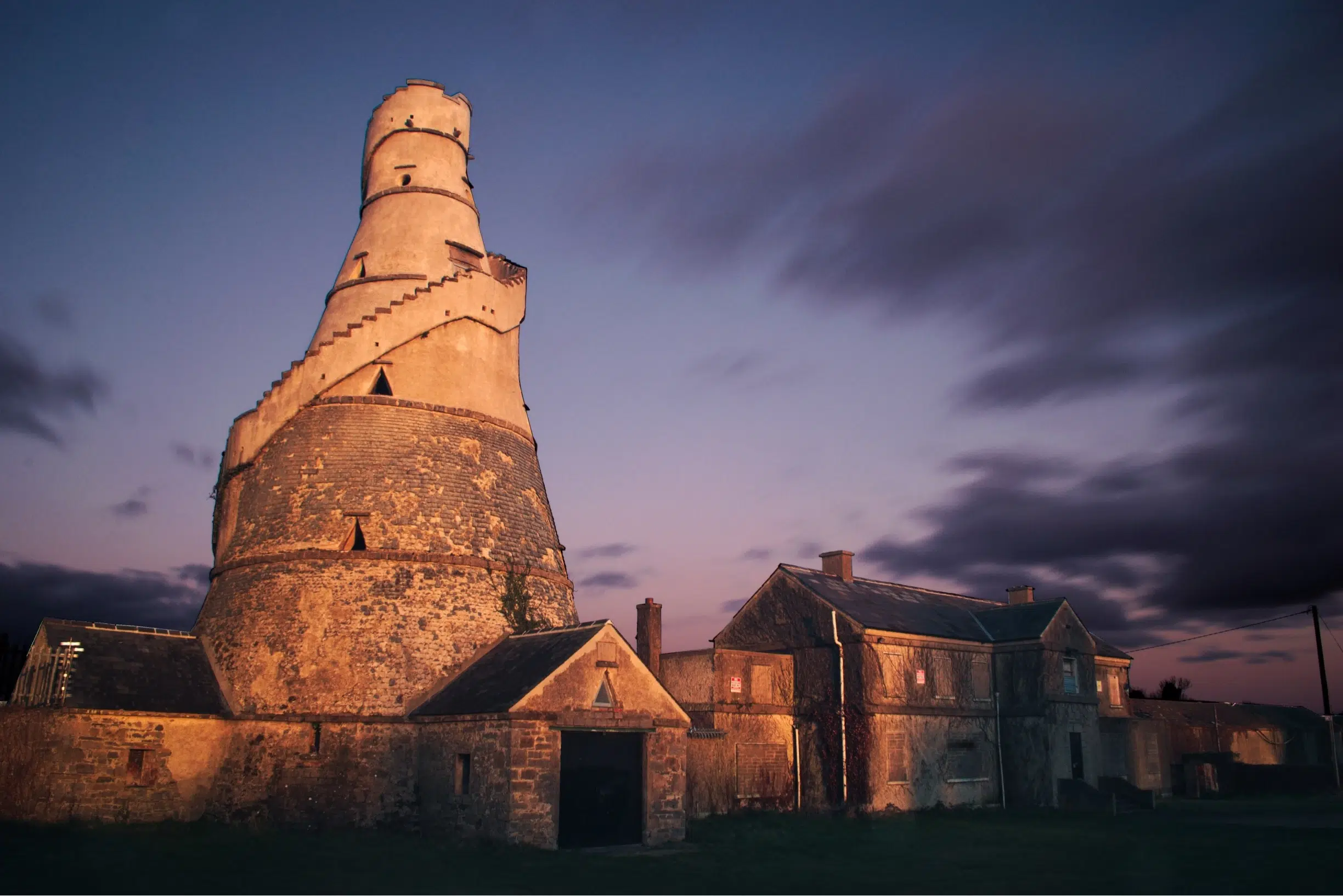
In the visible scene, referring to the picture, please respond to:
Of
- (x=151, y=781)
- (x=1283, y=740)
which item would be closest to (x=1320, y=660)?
(x=1283, y=740)

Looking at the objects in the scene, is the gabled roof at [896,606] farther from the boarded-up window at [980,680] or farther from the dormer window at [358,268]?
the dormer window at [358,268]

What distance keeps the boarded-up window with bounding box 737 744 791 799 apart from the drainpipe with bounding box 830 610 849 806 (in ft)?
5.87

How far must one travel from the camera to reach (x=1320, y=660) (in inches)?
1944

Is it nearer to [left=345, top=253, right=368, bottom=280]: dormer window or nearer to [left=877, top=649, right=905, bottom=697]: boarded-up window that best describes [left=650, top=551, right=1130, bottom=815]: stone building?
[left=877, top=649, right=905, bottom=697]: boarded-up window

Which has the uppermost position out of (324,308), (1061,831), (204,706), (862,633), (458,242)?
(458,242)

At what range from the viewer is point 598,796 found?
23.8 meters

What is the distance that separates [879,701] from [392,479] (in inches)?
651

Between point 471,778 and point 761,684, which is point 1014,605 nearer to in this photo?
point 761,684

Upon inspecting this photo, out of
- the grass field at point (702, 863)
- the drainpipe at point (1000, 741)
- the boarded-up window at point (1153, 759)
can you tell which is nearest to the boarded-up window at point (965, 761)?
the drainpipe at point (1000, 741)

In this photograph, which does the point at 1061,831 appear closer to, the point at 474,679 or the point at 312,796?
the point at 474,679

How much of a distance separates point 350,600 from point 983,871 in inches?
594

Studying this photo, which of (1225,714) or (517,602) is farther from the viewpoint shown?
(1225,714)

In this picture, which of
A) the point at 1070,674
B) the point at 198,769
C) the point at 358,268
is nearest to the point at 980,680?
the point at 1070,674

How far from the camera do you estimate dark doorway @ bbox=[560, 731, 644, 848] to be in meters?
22.8
